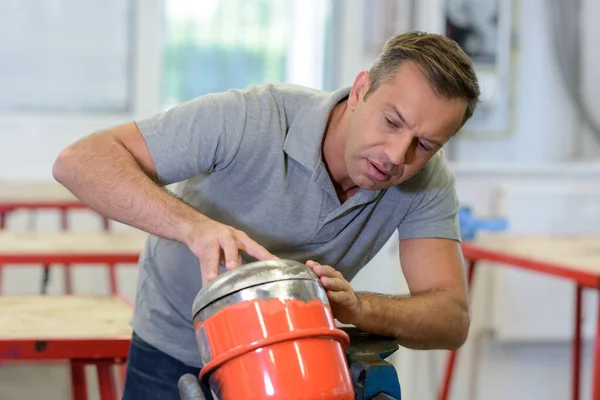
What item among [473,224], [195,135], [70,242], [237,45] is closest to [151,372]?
[195,135]

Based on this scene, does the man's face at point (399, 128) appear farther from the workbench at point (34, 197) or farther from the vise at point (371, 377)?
the workbench at point (34, 197)

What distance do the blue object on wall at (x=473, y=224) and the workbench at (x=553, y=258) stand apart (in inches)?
1.7

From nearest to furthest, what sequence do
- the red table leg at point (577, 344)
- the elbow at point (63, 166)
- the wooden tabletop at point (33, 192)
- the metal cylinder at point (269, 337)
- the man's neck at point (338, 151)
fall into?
the metal cylinder at point (269, 337), the elbow at point (63, 166), the man's neck at point (338, 151), the red table leg at point (577, 344), the wooden tabletop at point (33, 192)

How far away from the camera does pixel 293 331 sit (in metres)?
1.02

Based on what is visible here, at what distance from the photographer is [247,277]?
104 centimetres

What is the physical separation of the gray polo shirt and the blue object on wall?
1609 millimetres

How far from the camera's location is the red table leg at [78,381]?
1.89 m

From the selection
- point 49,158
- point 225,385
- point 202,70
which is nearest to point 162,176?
point 225,385

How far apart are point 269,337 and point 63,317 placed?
1062 millimetres

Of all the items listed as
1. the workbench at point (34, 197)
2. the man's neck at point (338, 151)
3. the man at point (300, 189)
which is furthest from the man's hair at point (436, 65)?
the workbench at point (34, 197)

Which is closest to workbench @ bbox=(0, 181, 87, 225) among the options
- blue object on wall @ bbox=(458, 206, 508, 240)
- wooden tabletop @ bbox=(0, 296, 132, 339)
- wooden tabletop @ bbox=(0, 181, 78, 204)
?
wooden tabletop @ bbox=(0, 181, 78, 204)

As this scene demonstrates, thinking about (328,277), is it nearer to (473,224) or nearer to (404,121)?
(404,121)

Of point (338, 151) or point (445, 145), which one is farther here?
point (445, 145)

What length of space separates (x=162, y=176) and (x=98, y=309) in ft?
2.40
